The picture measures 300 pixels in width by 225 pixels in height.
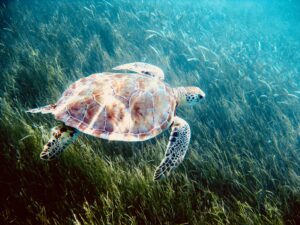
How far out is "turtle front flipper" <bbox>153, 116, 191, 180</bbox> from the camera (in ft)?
9.66

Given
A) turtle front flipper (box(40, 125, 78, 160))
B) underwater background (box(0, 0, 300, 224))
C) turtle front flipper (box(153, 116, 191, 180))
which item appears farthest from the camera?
turtle front flipper (box(153, 116, 191, 180))

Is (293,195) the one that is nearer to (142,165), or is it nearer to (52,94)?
(142,165)

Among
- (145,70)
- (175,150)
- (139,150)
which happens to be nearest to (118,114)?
(139,150)

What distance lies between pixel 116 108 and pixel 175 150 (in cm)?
95

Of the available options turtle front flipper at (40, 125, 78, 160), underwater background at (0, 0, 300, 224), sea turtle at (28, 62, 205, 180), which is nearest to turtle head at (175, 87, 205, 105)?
sea turtle at (28, 62, 205, 180)

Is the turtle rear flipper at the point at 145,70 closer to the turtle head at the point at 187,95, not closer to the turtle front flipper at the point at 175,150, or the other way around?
the turtle head at the point at 187,95

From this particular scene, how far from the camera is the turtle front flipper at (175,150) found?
2945 mm

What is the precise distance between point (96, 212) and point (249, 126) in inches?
151

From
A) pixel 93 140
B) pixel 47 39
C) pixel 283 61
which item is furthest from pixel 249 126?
pixel 283 61

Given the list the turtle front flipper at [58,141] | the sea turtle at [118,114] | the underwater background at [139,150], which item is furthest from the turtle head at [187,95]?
the turtle front flipper at [58,141]

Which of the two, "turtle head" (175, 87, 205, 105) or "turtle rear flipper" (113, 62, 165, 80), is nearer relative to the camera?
"turtle head" (175, 87, 205, 105)

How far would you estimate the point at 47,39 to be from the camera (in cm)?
804

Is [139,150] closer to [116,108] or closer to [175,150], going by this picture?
[175,150]

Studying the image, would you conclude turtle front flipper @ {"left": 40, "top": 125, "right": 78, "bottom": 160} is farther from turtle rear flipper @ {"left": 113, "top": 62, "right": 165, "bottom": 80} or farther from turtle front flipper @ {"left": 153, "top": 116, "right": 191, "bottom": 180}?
turtle rear flipper @ {"left": 113, "top": 62, "right": 165, "bottom": 80}
